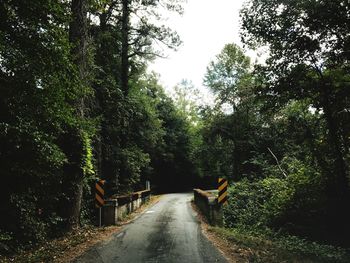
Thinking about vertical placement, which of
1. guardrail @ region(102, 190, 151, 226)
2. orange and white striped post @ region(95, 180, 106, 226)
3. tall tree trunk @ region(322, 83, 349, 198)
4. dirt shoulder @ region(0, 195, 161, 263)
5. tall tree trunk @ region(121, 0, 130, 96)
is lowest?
dirt shoulder @ region(0, 195, 161, 263)

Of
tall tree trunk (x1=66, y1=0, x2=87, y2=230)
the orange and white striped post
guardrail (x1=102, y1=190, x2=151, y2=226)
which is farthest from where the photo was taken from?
guardrail (x1=102, y1=190, x2=151, y2=226)

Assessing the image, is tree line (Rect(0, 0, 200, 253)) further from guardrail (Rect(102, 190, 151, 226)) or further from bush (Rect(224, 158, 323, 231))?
bush (Rect(224, 158, 323, 231))

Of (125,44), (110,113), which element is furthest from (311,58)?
(125,44)

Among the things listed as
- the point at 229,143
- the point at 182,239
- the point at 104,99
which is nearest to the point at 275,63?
the point at 182,239

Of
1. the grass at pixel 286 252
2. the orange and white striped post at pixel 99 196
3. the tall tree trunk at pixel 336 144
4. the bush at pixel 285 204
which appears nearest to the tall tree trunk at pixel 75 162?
the orange and white striped post at pixel 99 196

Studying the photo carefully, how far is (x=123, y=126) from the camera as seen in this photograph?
19766 millimetres

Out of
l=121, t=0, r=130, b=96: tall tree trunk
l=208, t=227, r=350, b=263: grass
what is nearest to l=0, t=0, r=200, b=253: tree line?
l=121, t=0, r=130, b=96: tall tree trunk

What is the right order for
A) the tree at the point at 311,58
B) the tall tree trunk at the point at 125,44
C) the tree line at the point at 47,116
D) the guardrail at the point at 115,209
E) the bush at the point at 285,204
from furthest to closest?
the tall tree trunk at the point at 125,44 → the guardrail at the point at 115,209 → the bush at the point at 285,204 → the tree at the point at 311,58 → the tree line at the point at 47,116

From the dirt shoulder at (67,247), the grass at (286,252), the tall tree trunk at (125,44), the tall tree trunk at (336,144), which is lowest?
the grass at (286,252)

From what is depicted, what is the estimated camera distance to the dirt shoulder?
7281 mm

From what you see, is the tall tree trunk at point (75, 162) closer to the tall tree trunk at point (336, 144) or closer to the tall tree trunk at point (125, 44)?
the tall tree trunk at point (336, 144)

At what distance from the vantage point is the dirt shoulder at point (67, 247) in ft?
23.9

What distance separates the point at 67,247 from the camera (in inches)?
331

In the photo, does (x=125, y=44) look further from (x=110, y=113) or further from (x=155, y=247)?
(x=155, y=247)
